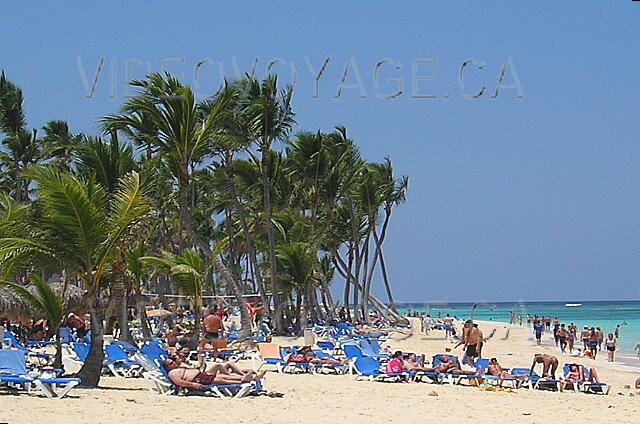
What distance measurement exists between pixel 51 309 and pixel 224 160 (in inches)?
583

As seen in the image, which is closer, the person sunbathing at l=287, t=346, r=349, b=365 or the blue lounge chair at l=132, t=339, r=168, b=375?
the blue lounge chair at l=132, t=339, r=168, b=375

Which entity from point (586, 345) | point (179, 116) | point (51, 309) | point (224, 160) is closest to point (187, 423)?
point (51, 309)

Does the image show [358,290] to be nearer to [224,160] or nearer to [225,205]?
[225,205]

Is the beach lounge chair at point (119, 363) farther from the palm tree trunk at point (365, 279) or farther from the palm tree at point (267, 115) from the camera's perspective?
the palm tree trunk at point (365, 279)

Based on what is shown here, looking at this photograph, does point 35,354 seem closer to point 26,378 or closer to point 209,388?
point 26,378

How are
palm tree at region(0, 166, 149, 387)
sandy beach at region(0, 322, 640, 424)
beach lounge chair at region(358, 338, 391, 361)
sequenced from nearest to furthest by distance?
1. sandy beach at region(0, 322, 640, 424)
2. palm tree at region(0, 166, 149, 387)
3. beach lounge chair at region(358, 338, 391, 361)

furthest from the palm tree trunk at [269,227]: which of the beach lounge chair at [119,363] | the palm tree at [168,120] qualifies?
the beach lounge chair at [119,363]

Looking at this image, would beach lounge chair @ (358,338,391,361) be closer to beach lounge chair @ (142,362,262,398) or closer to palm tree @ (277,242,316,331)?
beach lounge chair @ (142,362,262,398)

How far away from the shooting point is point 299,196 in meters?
36.3

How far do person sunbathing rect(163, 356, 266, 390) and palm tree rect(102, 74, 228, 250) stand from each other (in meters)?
8.62

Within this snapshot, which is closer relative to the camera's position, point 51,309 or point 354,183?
point 51,309

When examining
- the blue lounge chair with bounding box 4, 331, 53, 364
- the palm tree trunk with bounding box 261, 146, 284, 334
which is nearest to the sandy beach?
the blue lounge chair with bounding box 4, 331, 53, 364

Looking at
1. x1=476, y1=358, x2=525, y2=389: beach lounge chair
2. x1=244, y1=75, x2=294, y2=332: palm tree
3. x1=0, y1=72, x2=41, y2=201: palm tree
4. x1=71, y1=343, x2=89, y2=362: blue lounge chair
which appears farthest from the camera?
x1=0, y1=72, x2=41, y2=201: palm tree

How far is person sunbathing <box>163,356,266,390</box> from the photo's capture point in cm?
1185
